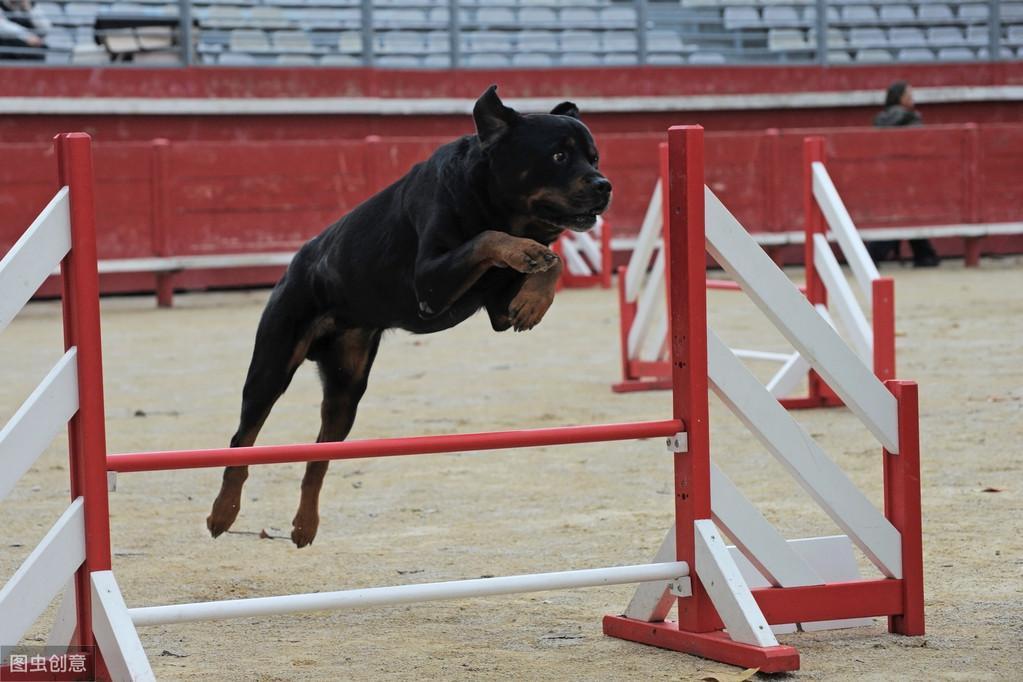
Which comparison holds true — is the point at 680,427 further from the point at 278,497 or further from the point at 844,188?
the point at 844,188

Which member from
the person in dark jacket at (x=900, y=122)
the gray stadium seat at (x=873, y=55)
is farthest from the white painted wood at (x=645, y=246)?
the gray stadium seat at (x=873, y=55)

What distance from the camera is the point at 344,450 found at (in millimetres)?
3340

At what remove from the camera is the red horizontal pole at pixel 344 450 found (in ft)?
10.7

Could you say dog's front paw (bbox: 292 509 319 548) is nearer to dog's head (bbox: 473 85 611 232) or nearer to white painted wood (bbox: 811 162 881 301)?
dog's head (bbox: 473 85 611 232)

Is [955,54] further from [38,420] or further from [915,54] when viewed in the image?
[38,420]

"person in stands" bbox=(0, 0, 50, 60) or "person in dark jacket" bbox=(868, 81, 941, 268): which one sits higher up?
"person in stands" bbox=(0, 0, 50, 60)

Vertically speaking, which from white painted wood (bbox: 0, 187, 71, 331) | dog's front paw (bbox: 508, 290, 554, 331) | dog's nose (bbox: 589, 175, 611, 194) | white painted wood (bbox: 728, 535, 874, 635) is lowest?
white painted wood (bbox: 728, 535, 874, 635)

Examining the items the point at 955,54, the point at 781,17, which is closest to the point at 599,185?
the point at 781,17

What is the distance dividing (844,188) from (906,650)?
1268 cm

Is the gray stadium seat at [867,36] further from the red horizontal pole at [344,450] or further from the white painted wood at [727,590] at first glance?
the red horizontal pole at [344,450]

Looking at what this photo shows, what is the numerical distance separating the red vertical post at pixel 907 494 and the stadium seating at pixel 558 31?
12.8 m

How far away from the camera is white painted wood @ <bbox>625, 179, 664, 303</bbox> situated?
25.9 ft

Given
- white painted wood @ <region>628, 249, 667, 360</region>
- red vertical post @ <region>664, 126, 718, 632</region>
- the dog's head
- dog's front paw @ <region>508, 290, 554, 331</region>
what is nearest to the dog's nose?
the dog's head

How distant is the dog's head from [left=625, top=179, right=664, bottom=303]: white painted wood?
3.73 metres
